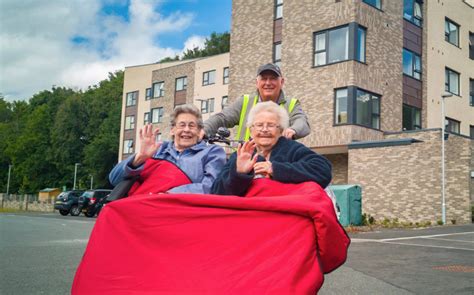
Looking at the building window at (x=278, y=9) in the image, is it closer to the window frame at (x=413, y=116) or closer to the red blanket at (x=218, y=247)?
the window frame at (x=413, y=116)

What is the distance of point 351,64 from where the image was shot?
25.0 m

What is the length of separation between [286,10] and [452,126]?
12.4 metres

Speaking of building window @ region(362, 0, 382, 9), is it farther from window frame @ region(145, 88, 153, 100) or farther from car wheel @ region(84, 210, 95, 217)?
window frame @ region(145, 88, 153, 100)

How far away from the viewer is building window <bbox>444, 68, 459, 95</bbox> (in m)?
31.6

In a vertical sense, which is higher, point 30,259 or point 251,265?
point 251,265

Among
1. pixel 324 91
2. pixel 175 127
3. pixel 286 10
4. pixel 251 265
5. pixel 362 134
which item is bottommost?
pixel 251 265

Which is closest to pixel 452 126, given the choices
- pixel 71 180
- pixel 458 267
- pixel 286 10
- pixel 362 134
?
pixel 362 134

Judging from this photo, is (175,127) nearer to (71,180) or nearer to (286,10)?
(286,10)

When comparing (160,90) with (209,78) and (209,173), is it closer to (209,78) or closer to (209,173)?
(209,78)

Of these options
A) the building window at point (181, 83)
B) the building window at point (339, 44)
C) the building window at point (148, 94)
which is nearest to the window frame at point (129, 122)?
the building window at point (148, 94)

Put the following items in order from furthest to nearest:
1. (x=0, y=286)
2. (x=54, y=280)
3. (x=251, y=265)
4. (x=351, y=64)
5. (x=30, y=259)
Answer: (x=351, y=64) < (x=30, y=259) < (x=54, y=280) < (x=0, y=286) < (x=251, y=265)

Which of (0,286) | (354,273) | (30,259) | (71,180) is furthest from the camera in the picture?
(71,180)

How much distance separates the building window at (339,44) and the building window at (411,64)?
12.8 feet

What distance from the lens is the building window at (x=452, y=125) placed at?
31344mm
